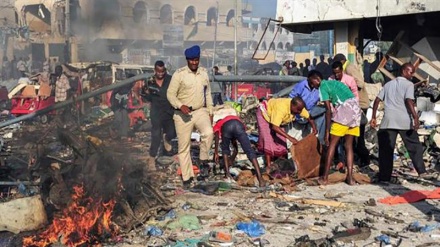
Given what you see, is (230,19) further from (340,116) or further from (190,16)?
(340,116)

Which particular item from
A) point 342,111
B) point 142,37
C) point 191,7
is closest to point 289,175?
point 342,111

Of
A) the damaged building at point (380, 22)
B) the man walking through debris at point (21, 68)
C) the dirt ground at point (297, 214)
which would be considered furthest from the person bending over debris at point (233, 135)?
the man walking through debris at point (21, 68)

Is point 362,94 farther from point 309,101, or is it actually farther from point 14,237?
point 14,237

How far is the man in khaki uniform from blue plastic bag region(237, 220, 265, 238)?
81.7 inches

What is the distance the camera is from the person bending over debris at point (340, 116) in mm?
7816

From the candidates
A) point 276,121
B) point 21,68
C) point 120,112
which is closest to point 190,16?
point 21,68

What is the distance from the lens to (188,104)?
791 centimetres

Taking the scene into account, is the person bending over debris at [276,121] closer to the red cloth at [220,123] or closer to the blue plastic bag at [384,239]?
the red cloth at [220,123]

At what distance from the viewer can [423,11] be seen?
41.3 ft

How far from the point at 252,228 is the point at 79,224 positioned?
1673 mm

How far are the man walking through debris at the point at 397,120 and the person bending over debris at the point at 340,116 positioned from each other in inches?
16.8

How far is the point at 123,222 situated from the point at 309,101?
4.11 meters

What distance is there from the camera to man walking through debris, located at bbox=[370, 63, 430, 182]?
7.85 meters

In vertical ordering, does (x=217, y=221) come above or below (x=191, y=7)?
below
